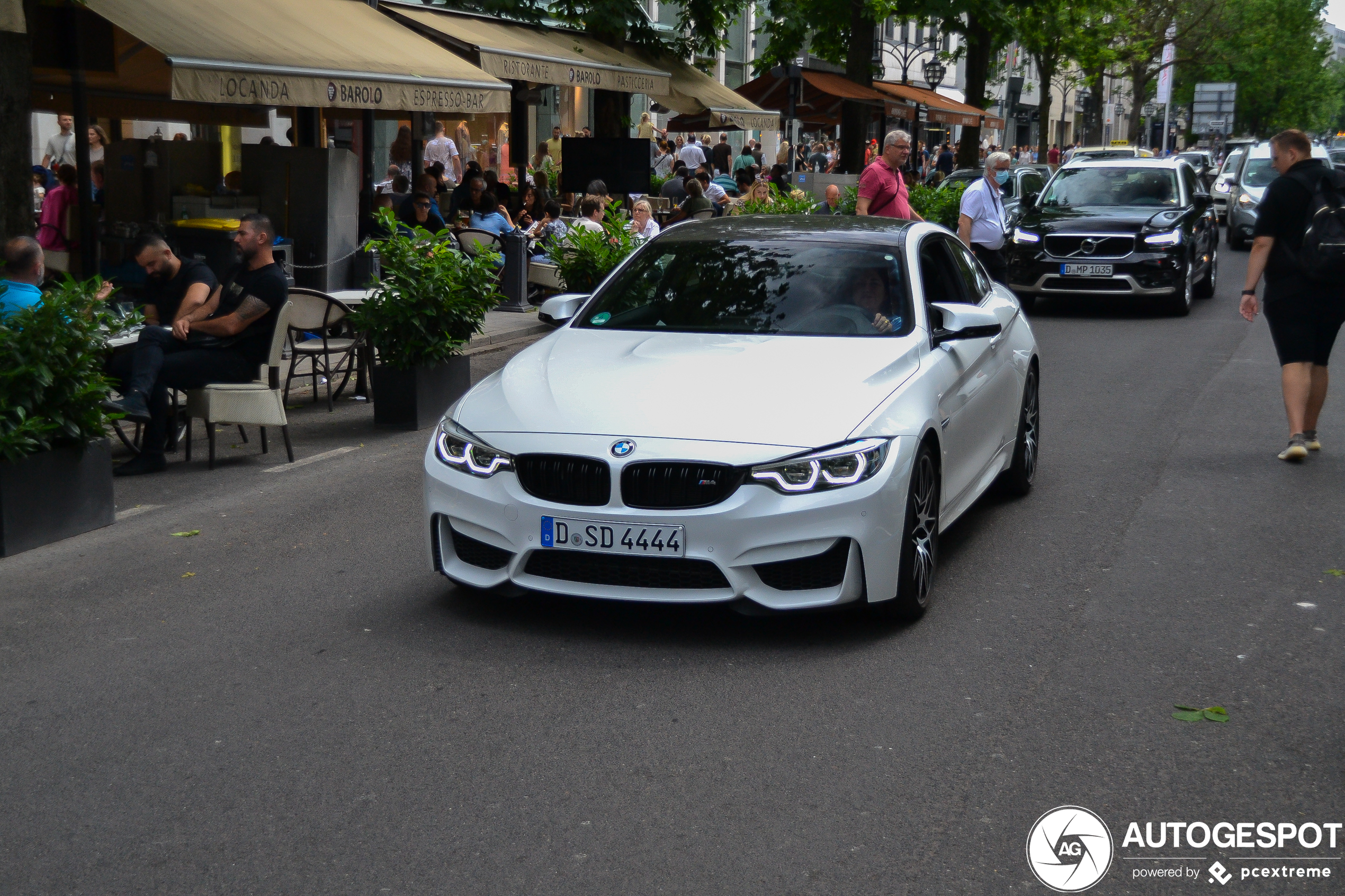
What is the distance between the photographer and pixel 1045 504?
796 cm

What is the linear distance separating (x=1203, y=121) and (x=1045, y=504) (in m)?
63.7

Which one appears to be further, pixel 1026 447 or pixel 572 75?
pixel 572 75

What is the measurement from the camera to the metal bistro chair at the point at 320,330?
10797 mm

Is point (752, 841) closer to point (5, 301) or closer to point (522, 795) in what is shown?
point (522, 795)

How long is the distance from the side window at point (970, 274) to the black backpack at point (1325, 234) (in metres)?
2.05

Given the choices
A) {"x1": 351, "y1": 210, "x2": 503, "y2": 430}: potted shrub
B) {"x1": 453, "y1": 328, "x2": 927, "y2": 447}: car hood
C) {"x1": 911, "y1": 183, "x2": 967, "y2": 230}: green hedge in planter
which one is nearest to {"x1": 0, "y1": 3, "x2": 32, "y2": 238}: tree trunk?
{"x1": 351, "y1": 210, "x2": 503, "y2": 430}: potted shrub

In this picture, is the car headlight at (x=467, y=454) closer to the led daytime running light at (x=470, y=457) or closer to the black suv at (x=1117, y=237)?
the led daytime running light at (x=470, y=457)

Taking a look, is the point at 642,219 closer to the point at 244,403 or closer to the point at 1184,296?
the point at 1184,296

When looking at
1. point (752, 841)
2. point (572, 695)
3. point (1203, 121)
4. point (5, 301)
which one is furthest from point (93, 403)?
point (1203, 121)

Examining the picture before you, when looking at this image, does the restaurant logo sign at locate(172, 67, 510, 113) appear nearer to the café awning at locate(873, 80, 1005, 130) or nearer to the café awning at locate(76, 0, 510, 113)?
the café awning at locate(76, 0, 510, 113)

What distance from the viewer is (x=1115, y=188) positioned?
1856cm

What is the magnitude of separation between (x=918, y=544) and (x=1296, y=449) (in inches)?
171

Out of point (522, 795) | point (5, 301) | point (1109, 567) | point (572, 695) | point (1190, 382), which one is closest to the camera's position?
point (522, 795)

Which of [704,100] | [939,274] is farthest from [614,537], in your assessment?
[704,100]
